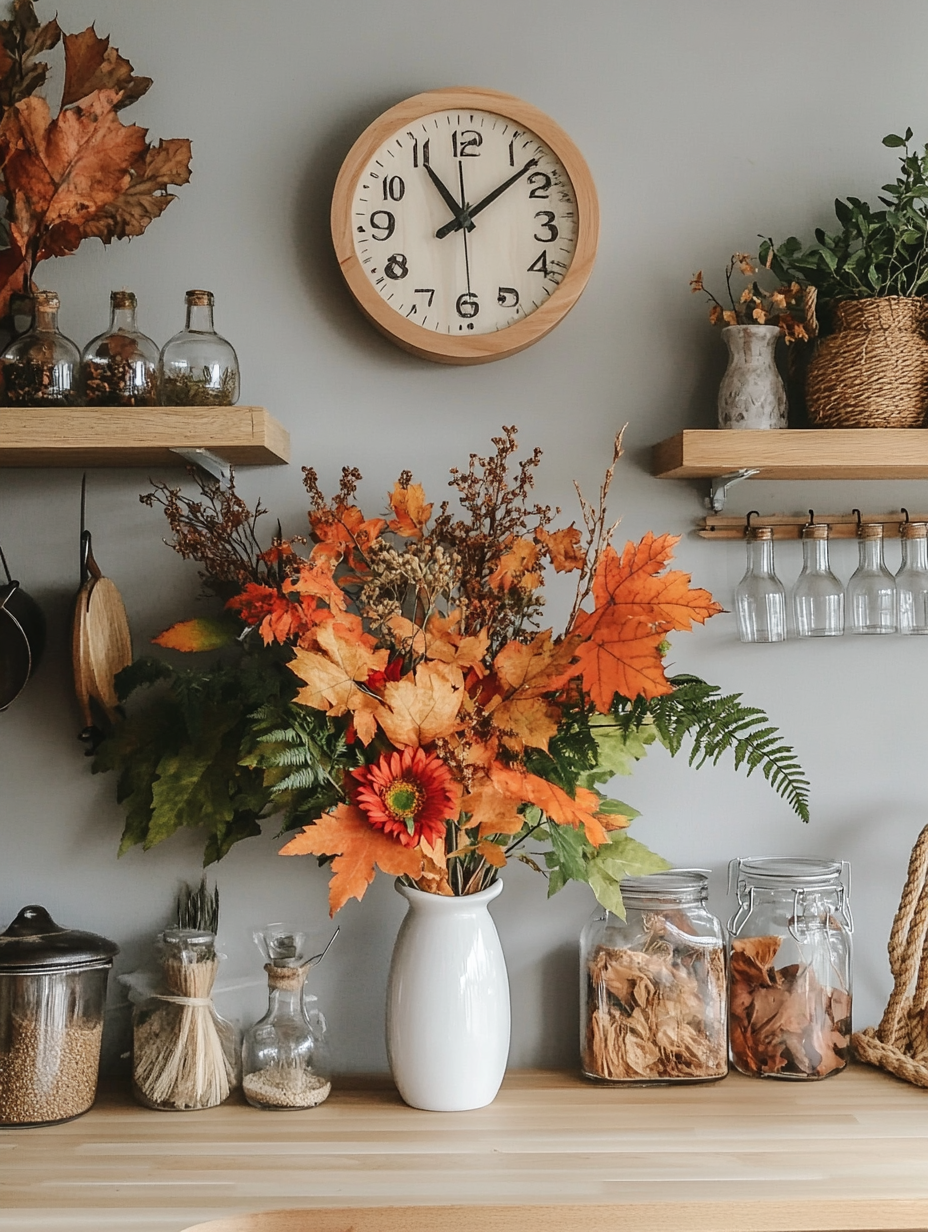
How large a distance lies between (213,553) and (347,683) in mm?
312

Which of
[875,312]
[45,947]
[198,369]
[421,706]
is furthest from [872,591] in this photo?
[45,947]

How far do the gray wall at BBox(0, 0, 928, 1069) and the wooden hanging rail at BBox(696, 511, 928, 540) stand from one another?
29 millimetres

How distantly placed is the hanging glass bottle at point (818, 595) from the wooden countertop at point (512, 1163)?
58 cm

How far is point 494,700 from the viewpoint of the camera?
1267 mm

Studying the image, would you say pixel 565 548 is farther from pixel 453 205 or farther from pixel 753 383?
pixel 453 205

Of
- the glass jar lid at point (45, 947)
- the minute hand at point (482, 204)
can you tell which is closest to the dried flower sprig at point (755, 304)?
the minute hand at point (482, 204)

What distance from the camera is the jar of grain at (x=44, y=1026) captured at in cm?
131

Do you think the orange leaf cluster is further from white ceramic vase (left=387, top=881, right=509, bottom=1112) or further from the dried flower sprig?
white ceramic vase (left=387, top=881, right=509, bottom=1112)

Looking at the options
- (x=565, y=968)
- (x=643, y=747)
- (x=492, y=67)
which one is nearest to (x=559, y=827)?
(x=643, y=747)

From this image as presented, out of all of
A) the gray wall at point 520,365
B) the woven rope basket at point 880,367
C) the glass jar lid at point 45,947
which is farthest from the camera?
the gray wall at point 520,365

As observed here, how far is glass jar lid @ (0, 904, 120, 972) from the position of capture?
1309 mm

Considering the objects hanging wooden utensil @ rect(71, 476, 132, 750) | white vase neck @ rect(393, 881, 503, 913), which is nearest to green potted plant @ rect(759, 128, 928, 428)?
white vase neck @ rect(393, 881, 503, 913)

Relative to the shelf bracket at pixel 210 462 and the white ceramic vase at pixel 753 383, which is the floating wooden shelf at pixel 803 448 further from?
the shelf bracket at pixel 210 462

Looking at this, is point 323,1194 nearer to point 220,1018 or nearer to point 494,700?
point 220,1018
